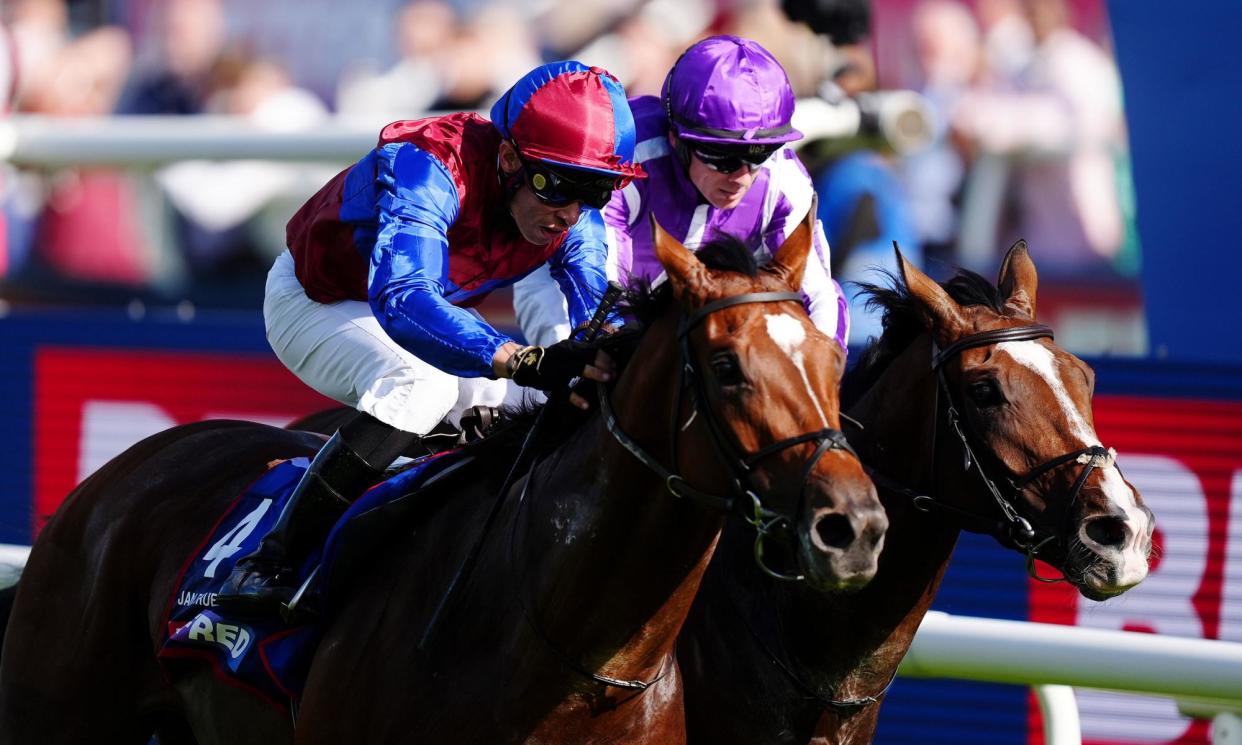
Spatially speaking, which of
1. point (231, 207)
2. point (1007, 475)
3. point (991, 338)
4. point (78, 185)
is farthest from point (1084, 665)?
point (78, 185)

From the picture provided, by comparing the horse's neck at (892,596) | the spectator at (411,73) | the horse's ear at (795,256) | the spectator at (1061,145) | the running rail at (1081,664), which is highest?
the horse's ear at (795,256)

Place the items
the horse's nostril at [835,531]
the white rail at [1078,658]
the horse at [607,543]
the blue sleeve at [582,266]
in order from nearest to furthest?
the horse's nostril at [835,531] < the horse at [607,543] < the blue sleeve at [582,266] < the white rail at [1078,658]

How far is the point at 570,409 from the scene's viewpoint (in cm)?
324

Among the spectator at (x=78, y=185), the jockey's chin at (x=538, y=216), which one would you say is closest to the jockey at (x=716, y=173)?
the jockey's chin at (x=538, y=216)

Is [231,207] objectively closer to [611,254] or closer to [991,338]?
[611,254]

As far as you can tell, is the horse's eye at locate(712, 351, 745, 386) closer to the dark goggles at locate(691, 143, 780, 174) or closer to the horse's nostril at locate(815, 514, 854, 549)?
the horse's nostril at locate(815, 514, 854, 549)

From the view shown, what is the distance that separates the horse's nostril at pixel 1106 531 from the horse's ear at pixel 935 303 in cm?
53

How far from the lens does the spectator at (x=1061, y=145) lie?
812 centimetres

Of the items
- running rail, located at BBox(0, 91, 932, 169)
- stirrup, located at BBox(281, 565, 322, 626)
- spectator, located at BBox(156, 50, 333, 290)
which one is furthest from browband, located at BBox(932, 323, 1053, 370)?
spectator, located at BBox(156, 50, 333, 290)

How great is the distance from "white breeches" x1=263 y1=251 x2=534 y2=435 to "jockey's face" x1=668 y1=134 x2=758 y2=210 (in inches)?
26.6

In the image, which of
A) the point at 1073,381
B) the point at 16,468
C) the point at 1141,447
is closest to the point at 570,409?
the point at 1073,381

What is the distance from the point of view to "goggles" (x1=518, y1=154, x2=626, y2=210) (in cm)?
337

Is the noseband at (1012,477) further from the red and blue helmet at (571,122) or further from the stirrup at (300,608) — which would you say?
the stirrup at (300,608)

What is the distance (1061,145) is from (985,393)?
510cm
